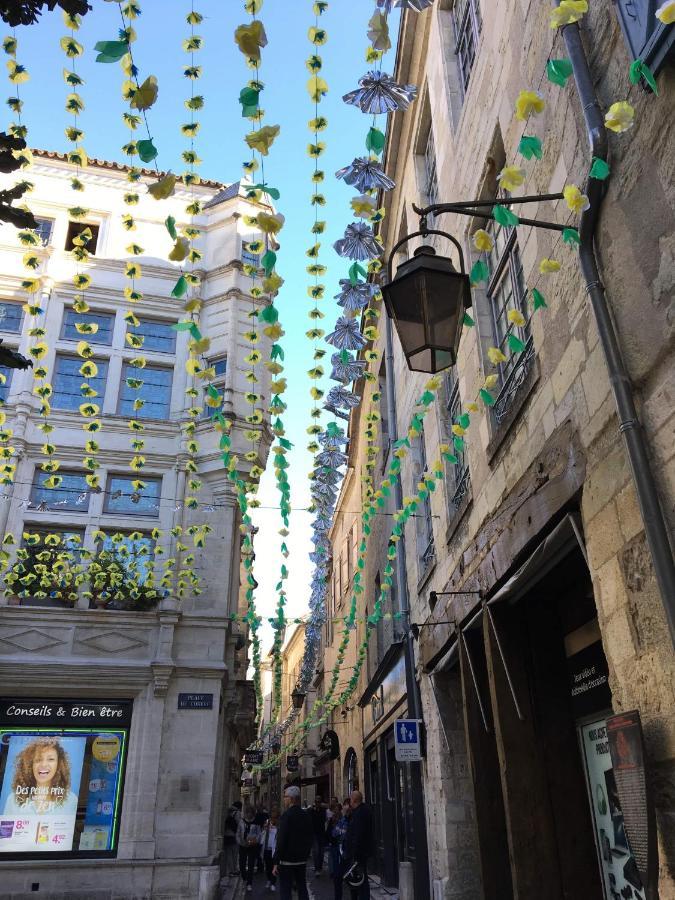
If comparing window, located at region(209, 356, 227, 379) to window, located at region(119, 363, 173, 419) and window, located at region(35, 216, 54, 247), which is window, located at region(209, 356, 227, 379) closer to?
window, located at region(119, 363, 173, 419)

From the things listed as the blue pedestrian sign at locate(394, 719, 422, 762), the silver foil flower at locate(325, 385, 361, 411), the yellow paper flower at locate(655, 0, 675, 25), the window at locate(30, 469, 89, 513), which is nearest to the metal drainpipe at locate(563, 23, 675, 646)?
the yellow paper flower at locate(655, 0, 675, 25)

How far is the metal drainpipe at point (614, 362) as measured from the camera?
9.64 ft

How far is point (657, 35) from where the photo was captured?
3.02 metres

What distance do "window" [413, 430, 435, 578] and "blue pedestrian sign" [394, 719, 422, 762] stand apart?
2024 millimetres

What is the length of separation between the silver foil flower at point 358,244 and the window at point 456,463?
266 centimetres

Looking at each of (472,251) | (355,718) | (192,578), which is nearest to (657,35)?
(472,251)

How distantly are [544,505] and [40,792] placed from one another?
11.8 meters

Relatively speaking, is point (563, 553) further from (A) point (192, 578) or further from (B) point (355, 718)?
(B) point (355, 718)

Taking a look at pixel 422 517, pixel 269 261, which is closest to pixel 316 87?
pixel 269 261

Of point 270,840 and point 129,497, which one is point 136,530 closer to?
point 129,497

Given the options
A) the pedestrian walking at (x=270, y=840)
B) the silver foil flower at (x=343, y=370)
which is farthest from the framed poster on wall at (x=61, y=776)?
the silver foil flower at (x=343, y=370)

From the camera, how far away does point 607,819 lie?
4.73m

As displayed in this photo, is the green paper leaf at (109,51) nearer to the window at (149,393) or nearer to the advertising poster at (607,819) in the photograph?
the advertising poster at (607,819)

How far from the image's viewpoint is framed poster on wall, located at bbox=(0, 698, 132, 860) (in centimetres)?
1205
